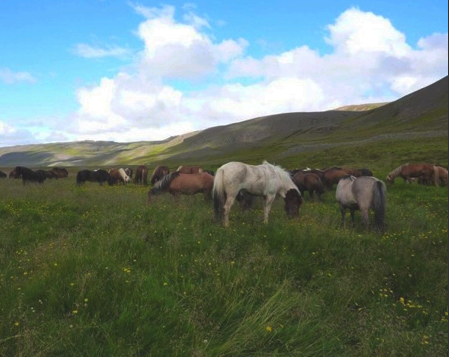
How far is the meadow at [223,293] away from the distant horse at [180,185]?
558cm

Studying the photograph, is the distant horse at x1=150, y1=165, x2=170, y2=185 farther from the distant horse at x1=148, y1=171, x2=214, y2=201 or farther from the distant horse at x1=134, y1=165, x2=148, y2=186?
the distant horse at x1=148, y1=171, x2=214, y2=201

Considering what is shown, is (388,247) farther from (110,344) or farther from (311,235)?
(110,344)

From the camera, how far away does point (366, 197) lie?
34.0 feet

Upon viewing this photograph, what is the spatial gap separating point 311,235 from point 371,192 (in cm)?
361

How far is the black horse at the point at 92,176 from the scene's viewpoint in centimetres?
2851

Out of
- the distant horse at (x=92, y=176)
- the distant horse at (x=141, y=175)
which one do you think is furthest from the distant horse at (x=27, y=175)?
the distant horse at (x=141, y=175)

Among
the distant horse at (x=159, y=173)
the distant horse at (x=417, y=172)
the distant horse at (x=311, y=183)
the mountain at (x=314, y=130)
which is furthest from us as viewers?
the mountain at (x=314, y=130)

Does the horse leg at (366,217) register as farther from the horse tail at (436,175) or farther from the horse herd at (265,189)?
the horse tail at (436,175)

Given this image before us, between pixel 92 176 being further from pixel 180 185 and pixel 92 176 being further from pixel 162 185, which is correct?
pixel 180 185

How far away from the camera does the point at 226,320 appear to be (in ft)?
14.0

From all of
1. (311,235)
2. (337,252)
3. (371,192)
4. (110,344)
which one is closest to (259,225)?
(311,235)

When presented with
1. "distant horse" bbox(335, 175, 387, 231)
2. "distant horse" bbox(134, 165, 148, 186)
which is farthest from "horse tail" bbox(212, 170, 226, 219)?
"distant horse" bbox(134, 165, 148, 186)

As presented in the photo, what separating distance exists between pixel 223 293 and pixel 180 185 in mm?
10128

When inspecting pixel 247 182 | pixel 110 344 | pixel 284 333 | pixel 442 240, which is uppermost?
pixel 247 182
